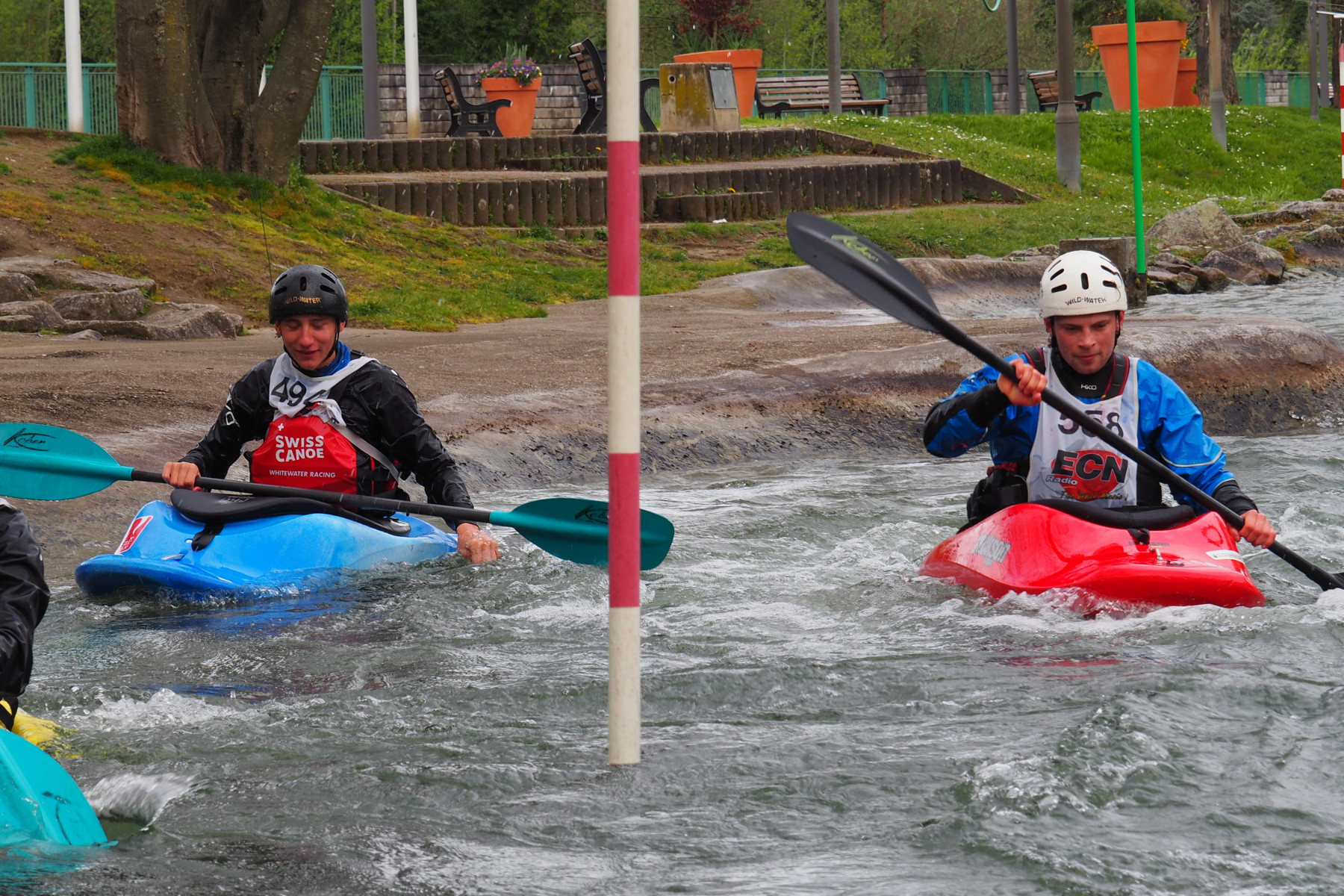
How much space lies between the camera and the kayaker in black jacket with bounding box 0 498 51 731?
11.1 ft

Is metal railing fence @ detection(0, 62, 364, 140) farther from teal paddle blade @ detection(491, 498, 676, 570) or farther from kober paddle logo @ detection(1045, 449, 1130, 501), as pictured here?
kober paddle logo @ detection(1045, 449, 1130, 501)

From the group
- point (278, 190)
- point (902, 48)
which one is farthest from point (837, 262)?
point (902, 48)

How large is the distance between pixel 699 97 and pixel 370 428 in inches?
666

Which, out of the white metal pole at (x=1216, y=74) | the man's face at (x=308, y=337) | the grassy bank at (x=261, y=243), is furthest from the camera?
the white metal pole at (x=1216, y=74)

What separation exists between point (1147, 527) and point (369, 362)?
2.78m

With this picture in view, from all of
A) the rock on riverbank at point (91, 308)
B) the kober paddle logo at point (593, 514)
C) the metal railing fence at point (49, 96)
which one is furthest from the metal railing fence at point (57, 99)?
the kober paddle logo at point (593, 514)

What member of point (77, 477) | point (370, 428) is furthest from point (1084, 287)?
point (77, 477)

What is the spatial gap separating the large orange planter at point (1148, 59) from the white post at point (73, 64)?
21.5 meters

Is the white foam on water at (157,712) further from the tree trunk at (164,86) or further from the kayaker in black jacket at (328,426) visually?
the tree trunk at (164,86)

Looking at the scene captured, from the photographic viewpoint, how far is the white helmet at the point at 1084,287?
510cm

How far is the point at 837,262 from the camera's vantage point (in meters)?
3.98

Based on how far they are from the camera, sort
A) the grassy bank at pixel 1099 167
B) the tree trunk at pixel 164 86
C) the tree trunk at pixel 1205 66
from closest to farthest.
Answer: the tree trunk at pixel 164 86 < the grassy bank at pixel 1099 167 < the tree trunk at pixel 1205 66

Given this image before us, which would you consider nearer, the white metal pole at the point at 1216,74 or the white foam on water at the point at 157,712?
the white foam on water at the point at 157,712

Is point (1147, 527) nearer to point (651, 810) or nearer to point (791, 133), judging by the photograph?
point (651, 810)
